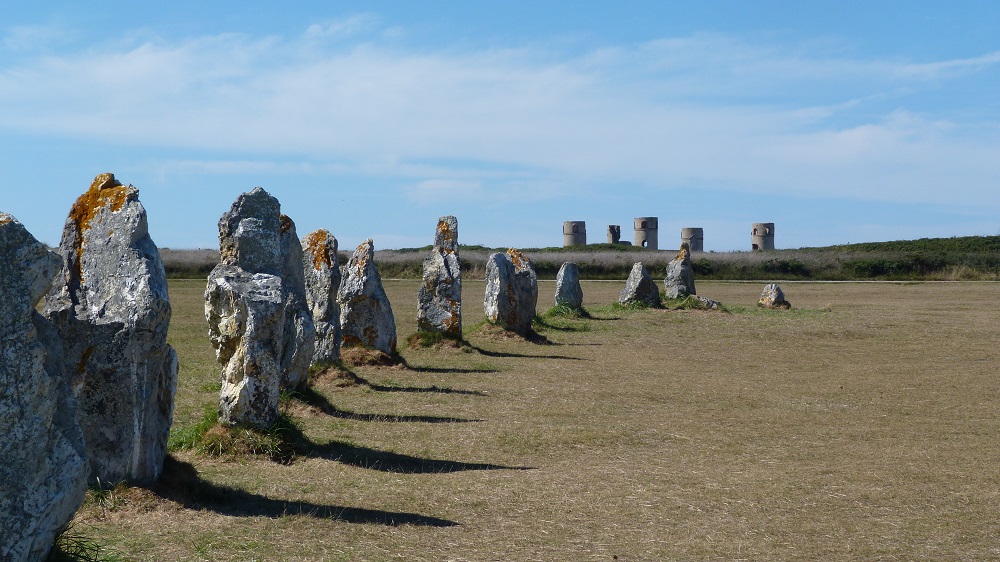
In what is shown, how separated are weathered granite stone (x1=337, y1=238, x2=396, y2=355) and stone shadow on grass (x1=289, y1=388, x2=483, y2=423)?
432 cm

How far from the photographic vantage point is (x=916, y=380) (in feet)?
55.6

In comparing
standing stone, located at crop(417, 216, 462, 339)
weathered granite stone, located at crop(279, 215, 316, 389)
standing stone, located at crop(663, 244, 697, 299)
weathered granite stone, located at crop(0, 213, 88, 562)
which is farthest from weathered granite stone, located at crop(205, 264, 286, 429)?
standing stone, located at crop(663, 244, 697, 299)

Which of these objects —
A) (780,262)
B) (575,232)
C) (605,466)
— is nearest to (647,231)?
(575,232)

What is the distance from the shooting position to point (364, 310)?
1759 cm

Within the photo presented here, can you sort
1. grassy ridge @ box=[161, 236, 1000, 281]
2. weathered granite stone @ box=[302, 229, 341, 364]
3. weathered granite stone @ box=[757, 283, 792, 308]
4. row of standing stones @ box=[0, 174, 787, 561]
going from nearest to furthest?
row of standing stones @ box=[0, 174, 787, 561]
weathered granite stone @ box=[302, 229, 341, 364]
weathered granite stone @ box=[757, 283, 792, 308]
grassy ridge @ box=[161, 236, 1000, 281]

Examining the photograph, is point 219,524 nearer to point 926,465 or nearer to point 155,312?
point 155,312

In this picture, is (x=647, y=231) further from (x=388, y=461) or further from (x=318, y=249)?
(x=388, y=461)

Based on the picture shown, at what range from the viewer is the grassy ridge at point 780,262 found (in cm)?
5009

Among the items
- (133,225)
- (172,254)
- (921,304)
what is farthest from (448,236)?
(172,254)

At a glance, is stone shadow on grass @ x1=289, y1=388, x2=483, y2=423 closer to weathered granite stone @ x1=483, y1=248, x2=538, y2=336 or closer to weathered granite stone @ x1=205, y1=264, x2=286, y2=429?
weathered granite stone @ x1=205, y1=264, x2=286, y2=429

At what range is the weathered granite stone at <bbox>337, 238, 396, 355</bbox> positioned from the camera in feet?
57.5

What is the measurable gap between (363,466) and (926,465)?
5.62 meters

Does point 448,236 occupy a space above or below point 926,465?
above

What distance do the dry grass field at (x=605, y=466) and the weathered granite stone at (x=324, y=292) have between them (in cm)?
83
